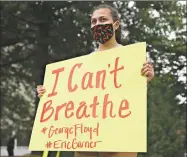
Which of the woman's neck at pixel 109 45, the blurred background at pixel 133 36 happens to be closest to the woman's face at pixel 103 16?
the woman's neck at pixel 109 45

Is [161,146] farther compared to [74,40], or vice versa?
[74,40]

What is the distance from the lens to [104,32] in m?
2.65

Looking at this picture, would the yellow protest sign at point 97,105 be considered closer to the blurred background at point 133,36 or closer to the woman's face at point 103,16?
the woman's face at point 103,16

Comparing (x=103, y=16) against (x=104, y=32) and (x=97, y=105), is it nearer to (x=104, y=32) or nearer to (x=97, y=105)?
(x=104, y=32)

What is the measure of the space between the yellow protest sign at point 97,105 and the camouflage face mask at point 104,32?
0.32 ft

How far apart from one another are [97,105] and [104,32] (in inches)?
18.7

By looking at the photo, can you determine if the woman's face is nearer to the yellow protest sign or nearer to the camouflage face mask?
the camouflage face mask

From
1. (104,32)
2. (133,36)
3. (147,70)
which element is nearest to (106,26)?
(104,32)

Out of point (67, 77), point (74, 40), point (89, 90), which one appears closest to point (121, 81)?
point (89, 90)

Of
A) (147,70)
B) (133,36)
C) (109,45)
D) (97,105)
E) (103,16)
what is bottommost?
(97,105)

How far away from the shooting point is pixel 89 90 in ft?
8.51

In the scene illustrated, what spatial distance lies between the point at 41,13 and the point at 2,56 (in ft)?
11.9

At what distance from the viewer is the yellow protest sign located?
2.35 metres

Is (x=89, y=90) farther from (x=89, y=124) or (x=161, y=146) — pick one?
(x=161, y=146)
